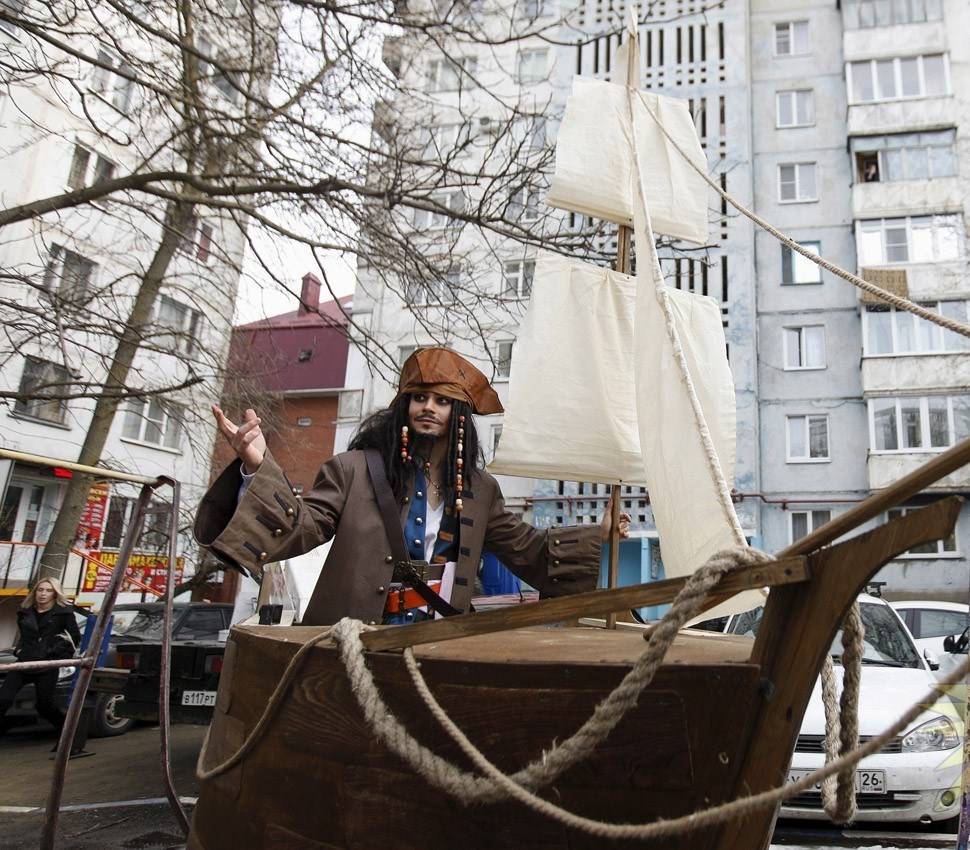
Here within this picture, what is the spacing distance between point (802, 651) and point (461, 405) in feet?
6.36

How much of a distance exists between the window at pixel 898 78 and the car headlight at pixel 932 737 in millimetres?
19378

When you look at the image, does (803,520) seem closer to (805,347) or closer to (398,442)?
(805,347)

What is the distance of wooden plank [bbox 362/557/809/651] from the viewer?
1.42 metres

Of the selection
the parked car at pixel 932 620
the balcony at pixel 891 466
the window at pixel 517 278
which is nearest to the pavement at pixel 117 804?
the window at pixel 517 278

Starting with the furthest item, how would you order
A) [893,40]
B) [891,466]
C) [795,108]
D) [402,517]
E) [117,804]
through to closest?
1. [795,108]
2. [893,40]
3. [891,466]
4. [117,804]
5. [402,517]

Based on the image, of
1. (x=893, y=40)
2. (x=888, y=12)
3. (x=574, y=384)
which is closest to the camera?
(x=574, y=384)

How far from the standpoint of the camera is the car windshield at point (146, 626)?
28.1 feet

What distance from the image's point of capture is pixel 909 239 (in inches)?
734

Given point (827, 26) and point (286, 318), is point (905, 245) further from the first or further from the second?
point (286, 318)

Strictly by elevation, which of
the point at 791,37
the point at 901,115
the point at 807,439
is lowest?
the point at 807,439

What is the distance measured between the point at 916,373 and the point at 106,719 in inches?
670

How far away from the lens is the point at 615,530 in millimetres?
3334

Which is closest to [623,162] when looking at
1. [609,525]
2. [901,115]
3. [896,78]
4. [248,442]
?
[609,525]

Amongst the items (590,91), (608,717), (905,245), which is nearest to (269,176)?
(590,91)
